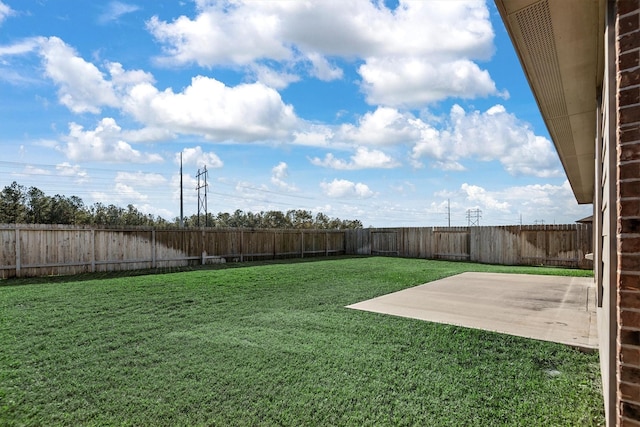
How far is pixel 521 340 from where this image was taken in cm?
376

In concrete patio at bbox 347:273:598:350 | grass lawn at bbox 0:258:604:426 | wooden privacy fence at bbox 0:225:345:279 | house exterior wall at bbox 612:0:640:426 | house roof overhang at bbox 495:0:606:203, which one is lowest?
concrete patio at bbox 347:273:598:350

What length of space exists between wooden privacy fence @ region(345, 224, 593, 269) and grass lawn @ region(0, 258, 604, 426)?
10.4m

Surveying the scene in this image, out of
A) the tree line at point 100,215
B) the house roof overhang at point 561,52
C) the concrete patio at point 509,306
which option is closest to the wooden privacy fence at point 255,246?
the concrete patio at point 509,306

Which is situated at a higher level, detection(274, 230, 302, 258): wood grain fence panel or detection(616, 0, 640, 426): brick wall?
detection(616, 0, 640, 426): brick wall

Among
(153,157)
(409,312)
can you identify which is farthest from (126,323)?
(153,157)

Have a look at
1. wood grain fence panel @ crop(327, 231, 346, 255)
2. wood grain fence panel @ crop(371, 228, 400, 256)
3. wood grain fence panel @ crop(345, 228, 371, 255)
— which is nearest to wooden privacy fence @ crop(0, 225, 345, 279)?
wood grain fence panel @ crop(327, 231, 346, 255)

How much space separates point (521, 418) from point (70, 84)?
1892 centimetres

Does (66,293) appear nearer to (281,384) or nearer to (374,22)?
(281,384)

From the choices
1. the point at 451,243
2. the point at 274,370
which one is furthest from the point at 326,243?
the point at 274,370

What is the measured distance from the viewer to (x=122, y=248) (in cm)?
1052

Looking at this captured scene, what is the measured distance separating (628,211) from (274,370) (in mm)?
2635

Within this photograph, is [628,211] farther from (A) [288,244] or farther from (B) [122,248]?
(A) [288,244]

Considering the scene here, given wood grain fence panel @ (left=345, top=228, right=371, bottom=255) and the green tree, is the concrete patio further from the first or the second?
the green tree

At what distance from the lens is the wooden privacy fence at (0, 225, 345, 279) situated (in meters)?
8.87
